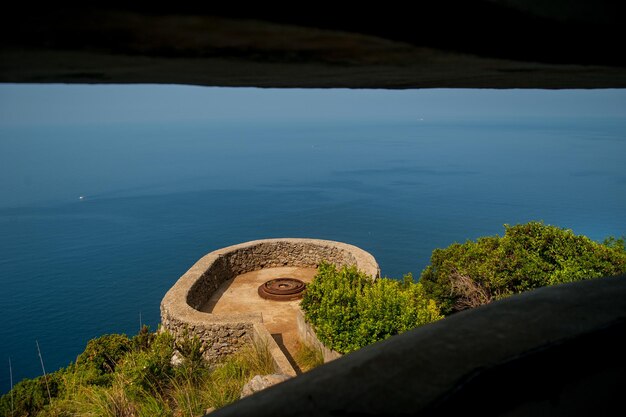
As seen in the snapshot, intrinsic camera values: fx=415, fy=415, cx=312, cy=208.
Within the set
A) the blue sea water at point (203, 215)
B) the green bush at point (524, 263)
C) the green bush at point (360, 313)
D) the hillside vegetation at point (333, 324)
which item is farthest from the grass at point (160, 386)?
the blue sea water at point (203, 215)

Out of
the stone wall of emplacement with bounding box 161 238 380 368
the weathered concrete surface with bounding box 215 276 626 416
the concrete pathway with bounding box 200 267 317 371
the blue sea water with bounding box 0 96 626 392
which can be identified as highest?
the weathered concrete surface with bounding box 215 276 626 416

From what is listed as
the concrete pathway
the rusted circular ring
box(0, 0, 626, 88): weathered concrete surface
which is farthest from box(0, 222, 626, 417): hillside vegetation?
box(0, 0, 626, 88): weathered concrete surface

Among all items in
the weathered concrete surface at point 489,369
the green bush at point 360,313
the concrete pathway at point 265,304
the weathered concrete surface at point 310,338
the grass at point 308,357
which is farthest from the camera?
the concrete pathway at point 265,304

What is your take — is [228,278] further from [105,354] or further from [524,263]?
[524,263]

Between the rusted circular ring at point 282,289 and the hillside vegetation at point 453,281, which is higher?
the hillside vegetation at point 453,281

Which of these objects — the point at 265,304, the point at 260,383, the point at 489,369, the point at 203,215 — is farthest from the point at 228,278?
the point at 203,215

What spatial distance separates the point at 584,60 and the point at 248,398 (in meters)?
2.02

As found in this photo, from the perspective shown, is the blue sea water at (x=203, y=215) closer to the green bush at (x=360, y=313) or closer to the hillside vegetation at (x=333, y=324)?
the hillside vegetation at (x=333, y=324)

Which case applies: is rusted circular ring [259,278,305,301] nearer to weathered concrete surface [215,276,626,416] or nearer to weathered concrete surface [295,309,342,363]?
weathered concrete surface [295,309,342,363]

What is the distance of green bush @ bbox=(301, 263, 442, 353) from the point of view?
439 inches

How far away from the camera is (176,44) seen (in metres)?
1.29

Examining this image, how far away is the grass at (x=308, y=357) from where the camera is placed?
1215 centimetres

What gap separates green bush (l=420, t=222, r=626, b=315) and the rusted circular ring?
6.00 metres

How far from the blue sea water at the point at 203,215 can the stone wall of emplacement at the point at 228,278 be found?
3043cm
